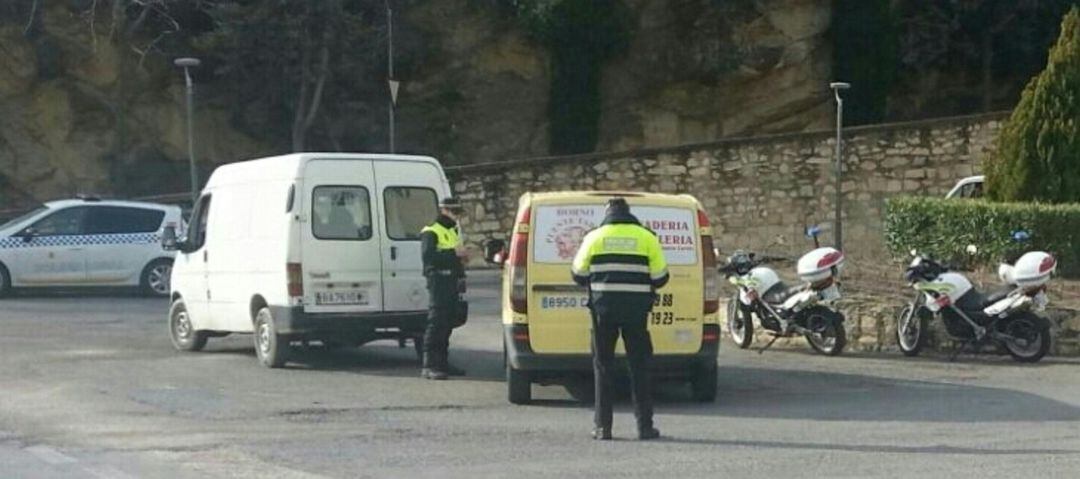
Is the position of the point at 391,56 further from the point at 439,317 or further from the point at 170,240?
the point at 439,317

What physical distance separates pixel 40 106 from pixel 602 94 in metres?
12.1

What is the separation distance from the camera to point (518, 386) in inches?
551

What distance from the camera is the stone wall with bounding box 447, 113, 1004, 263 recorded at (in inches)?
1277

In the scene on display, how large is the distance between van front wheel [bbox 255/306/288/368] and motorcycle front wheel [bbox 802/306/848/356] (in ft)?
18.0

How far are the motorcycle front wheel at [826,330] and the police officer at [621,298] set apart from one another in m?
6.31

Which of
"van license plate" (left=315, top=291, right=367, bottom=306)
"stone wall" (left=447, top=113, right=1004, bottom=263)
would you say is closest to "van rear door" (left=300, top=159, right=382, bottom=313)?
"van license plate" (left=315, top=291, right=367, bottom=306)

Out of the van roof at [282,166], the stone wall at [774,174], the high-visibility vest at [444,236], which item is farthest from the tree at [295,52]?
the high-visibility vest at [444,236]

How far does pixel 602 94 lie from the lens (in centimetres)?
3778

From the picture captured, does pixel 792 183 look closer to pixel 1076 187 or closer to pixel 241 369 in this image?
pixel 1076 187

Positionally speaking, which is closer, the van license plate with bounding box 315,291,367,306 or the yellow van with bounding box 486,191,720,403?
the yellow van with bounding box 486,191,720,403

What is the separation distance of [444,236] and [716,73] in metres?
22.6

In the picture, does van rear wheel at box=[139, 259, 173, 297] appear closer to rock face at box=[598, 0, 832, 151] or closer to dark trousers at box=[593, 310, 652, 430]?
rock face at box=[598, 0, 832, 151]

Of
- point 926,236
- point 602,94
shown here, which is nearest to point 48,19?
point 602,94

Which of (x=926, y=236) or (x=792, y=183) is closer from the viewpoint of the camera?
(x=926, y=236)
